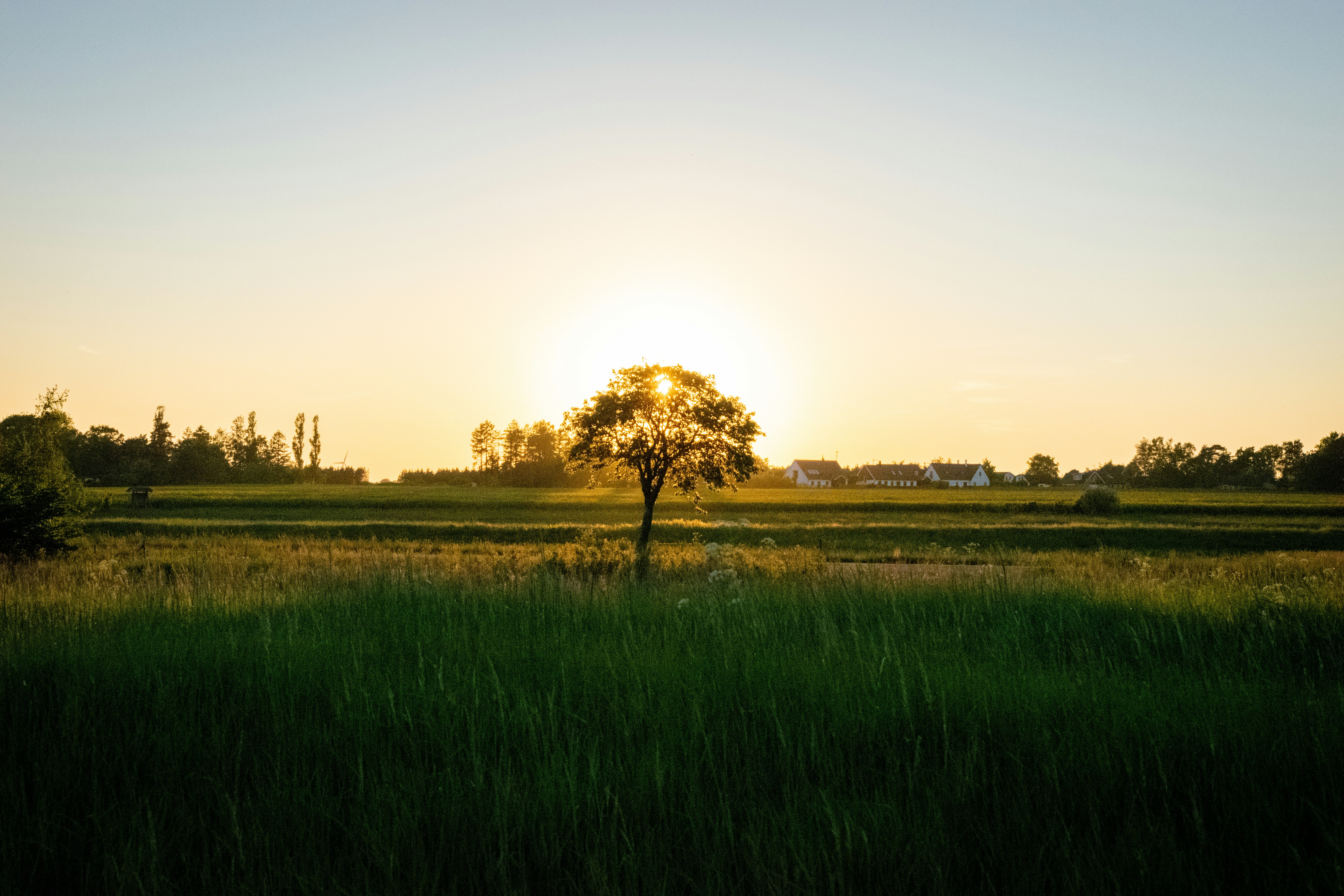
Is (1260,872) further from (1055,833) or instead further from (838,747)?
(838,747)

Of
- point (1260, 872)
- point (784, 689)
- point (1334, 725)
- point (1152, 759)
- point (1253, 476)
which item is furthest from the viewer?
point (1253, 476)

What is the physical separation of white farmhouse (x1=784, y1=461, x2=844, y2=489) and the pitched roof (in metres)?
0.05

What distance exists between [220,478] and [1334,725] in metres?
142

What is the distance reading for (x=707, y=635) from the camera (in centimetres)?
709

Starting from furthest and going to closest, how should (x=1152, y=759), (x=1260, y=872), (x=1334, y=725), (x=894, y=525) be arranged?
1. (x=894, y=525)
2. (x=1334, y=725)
3. (x=1152, y=759)
4. (x=1260, y=872)

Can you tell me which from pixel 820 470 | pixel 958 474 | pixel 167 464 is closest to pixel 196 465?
pixel 167 464

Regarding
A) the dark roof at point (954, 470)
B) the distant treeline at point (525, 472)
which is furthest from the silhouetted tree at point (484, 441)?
the dark roof at point (954, 470)

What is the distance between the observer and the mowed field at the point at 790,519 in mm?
36000

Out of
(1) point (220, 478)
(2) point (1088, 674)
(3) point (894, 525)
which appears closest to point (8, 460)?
(2) point (1088, 674)

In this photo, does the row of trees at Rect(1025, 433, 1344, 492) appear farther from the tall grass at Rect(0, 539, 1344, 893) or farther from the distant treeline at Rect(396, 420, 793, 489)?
the tall grass at Rect(0, 539, 1344, 893)

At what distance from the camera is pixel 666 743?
436 cm

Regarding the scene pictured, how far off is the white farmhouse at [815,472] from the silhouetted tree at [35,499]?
139589 millimetres

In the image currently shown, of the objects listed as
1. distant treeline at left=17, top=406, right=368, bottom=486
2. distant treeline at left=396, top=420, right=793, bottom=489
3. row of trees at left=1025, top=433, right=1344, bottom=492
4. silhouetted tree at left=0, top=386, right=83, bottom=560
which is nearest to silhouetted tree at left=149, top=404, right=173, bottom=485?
distant treeline at left=17, top=406, right=368, bottom=486

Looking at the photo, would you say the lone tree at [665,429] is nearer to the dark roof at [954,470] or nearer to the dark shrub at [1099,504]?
the dark shrub at [1099,504]
